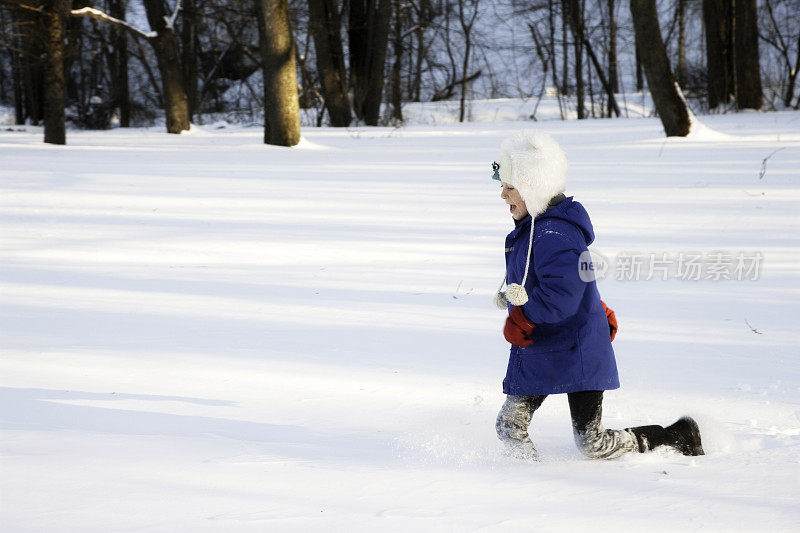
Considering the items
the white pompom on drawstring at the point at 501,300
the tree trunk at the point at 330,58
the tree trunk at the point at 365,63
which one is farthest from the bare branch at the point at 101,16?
the white pompom on drawstring at the point at 501,300

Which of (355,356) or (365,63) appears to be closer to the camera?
(355,356)

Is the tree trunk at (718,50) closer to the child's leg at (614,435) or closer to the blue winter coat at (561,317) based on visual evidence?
the child's leg at (614,435)

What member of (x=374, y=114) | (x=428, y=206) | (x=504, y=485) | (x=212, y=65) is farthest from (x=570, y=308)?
(x=212, y=65)

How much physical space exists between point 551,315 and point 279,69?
430 inches

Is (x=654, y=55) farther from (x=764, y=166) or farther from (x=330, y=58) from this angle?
(x=330, y=58)

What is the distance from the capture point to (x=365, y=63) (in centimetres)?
1959

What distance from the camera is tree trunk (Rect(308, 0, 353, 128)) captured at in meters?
17.5

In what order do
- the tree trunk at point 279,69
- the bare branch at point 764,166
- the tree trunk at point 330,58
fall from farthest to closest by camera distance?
the tree trunk at point 330,58
the tree trunk at point 279,69
the bare branch at point 764,166

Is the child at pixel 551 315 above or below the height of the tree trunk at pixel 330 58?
below

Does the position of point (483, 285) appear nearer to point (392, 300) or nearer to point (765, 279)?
point (392, 300)

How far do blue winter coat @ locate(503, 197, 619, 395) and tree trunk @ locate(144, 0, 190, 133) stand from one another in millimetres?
14910

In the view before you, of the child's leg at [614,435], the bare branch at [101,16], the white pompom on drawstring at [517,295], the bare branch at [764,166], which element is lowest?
the child's leg at [614,435]

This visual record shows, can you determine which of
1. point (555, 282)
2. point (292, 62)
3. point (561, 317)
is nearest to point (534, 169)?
point (555, 282)

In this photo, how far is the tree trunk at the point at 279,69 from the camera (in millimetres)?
12727
